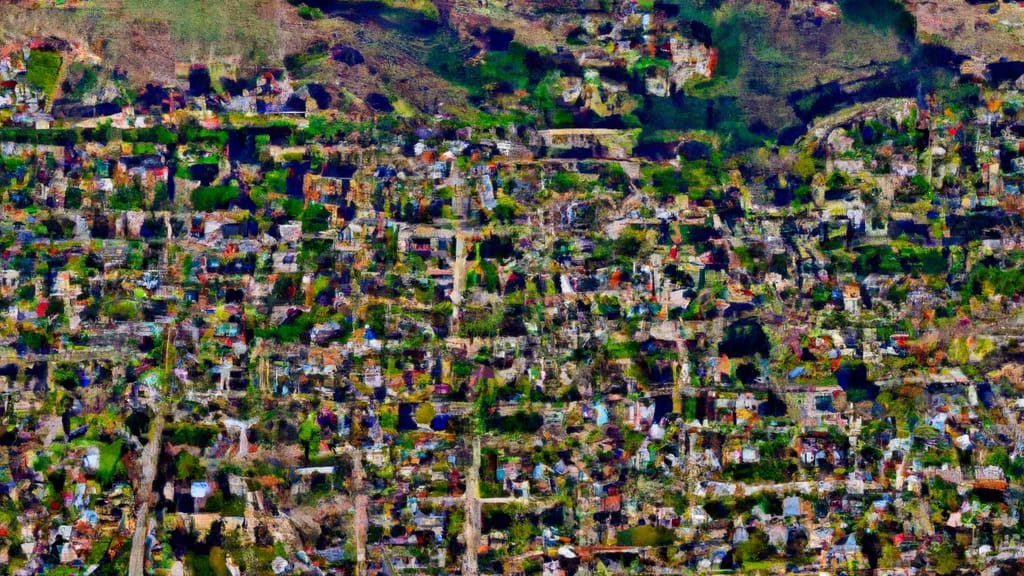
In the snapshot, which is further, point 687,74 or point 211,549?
point 687,74

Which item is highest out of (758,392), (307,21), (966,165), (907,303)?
(307,21)

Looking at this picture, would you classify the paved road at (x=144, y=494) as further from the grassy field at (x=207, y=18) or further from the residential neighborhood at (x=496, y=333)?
the grassy field at (x=207, y=18)

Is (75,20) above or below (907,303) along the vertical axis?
above

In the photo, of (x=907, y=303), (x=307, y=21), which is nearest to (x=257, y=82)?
(x=307, y=21)

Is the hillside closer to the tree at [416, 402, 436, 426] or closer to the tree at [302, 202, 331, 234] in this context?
the tree at [302, 202, 331, 234]

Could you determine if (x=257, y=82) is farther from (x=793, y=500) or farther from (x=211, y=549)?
(x=793, y=500)

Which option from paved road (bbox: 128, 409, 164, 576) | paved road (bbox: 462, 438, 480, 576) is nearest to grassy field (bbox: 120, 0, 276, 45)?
paved road (bbox: 128, 409, 164, 576)

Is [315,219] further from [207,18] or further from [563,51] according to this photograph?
[563,51]

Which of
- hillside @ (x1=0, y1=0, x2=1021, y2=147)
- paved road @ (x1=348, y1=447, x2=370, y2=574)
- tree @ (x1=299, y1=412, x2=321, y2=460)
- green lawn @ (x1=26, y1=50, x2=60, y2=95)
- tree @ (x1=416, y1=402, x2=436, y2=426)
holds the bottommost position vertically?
paved road @ (x1=348, y1=447, x2=370, y2=574)
